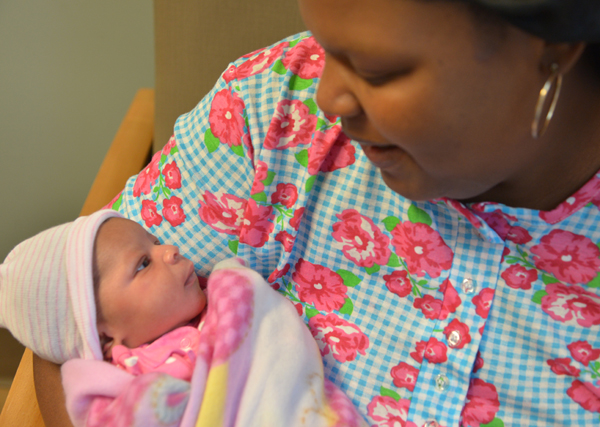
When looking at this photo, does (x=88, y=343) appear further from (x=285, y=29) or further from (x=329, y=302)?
(x=285, y=29)

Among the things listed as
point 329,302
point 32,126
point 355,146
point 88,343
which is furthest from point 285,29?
point 32,126

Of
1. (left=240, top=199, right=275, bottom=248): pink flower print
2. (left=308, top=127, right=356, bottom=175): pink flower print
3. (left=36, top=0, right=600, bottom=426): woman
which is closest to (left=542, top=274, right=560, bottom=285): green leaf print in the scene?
(left=36, top=0, right=600, bottom=426): woman

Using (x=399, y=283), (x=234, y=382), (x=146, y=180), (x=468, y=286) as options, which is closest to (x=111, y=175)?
(x=146, y=180)

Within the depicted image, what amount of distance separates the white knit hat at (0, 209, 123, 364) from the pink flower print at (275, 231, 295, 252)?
323 millimetres

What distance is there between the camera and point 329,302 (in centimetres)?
88

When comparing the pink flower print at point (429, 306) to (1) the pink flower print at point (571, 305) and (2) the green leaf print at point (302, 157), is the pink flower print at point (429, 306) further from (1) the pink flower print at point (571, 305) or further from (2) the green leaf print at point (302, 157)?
(2) the green leaf print at point (302, 157)

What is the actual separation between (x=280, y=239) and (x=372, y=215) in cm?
17

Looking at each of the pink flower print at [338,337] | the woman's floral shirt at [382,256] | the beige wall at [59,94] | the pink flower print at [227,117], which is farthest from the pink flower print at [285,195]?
the beige wall at [59,94]

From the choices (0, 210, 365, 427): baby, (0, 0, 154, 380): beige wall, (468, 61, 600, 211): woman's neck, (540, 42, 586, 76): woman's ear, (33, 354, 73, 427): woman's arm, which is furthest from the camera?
(0, 0, 154, 380): beige wall

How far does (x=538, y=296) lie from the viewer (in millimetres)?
716

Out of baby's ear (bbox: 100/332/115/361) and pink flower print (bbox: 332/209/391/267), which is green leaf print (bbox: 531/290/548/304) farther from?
baby's ear (bbox: 100/332/115/361)

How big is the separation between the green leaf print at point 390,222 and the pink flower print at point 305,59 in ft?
0.82

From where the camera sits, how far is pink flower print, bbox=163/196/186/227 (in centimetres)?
94

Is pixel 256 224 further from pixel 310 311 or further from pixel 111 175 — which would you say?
pixel 111 175
